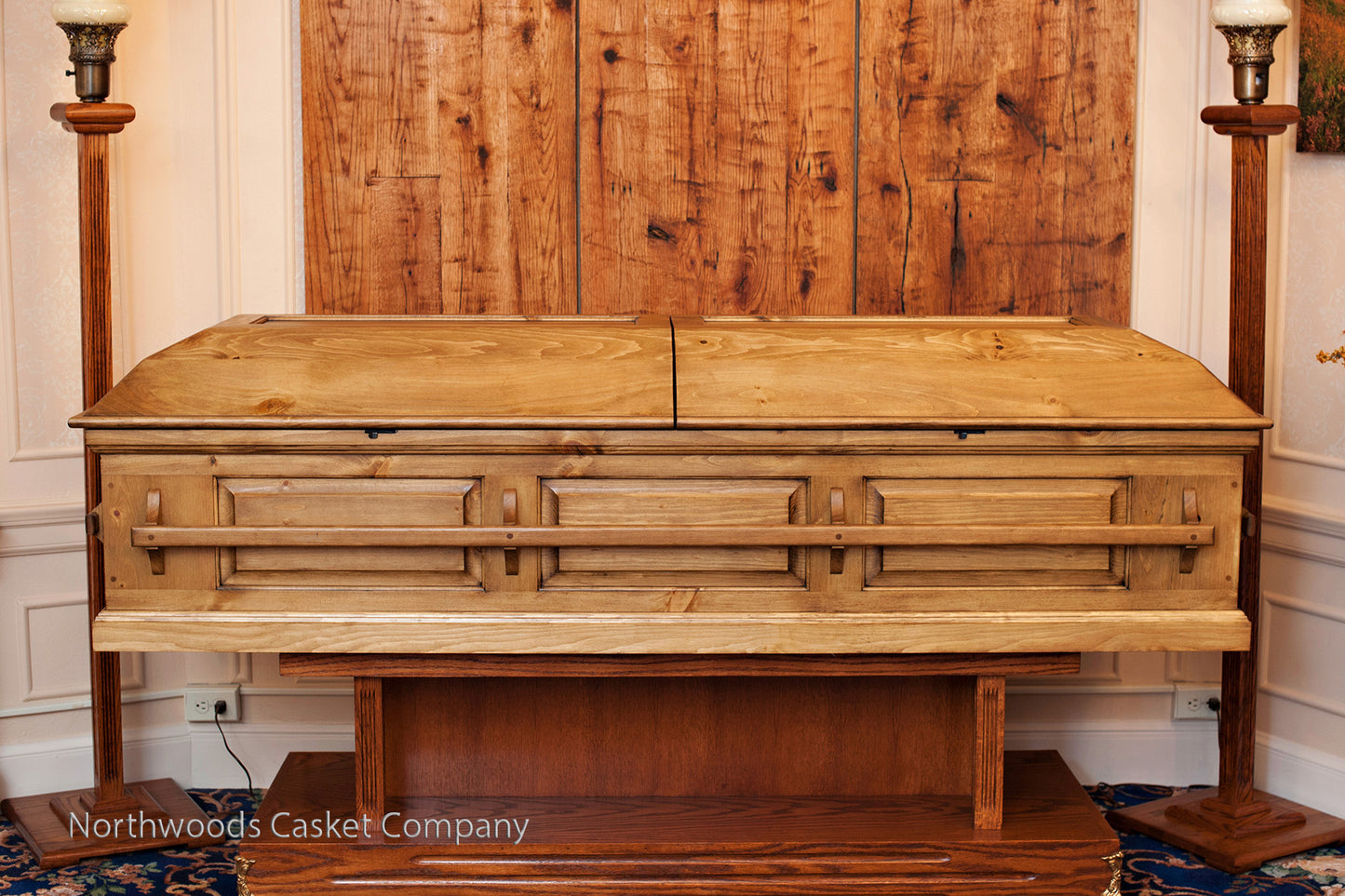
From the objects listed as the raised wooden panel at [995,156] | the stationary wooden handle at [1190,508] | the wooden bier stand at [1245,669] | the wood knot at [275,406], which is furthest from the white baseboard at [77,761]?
the stationary wooden handle at [1190,508]

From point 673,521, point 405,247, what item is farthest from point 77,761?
point 673,521

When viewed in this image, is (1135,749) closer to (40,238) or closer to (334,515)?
(334,515)

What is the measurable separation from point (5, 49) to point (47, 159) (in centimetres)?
25

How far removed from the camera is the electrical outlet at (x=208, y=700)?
3.02 m

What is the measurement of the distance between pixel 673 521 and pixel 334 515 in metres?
0.60

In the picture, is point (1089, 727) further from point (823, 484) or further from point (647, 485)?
point (647, 485)

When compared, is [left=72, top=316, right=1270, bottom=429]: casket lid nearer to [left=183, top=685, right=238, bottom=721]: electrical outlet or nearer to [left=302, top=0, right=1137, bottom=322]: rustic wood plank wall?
[left=302, top=0, right=1137, bottom=322]: rustic wood plank wall

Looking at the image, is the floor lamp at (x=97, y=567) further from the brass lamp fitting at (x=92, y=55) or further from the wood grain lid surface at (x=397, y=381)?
the wood grain lid surface at (x=397, y=381)

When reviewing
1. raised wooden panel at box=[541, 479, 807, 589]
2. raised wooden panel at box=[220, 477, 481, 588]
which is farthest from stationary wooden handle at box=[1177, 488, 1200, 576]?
raised wooden panel at box=[220, 477, 481, 588]

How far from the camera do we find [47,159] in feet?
9.26

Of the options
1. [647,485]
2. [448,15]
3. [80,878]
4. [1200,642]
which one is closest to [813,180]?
[448,15]

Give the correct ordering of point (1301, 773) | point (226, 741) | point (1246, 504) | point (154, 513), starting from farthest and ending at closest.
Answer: point (226, 741), point (1301, 773), point (1246, 504), point (154, 513)

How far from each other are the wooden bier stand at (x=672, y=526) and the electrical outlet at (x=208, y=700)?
2.57 ft

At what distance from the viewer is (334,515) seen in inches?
84.9
